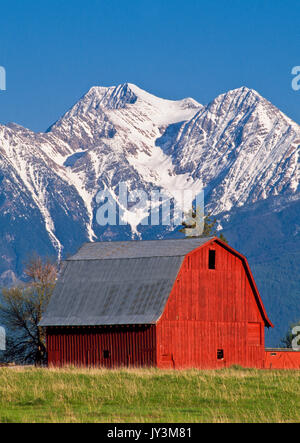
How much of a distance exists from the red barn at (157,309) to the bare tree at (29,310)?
9.99m

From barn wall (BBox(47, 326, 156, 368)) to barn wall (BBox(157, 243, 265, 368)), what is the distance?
80 cm

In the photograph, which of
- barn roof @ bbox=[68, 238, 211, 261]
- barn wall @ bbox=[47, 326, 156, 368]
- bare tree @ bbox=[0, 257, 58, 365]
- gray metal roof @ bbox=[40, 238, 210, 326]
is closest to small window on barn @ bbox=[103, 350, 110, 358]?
barn wall @ bbox=[47, 326, 156, 368]

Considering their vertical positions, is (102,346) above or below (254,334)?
below

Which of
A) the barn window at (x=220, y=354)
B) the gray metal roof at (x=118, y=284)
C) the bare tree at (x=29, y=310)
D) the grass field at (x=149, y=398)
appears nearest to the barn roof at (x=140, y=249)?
the gray metal roof at (x=118, y=284)

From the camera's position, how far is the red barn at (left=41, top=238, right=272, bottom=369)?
60.1 metres

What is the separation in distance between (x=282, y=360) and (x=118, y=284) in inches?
511

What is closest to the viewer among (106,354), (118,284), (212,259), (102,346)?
(106,354)

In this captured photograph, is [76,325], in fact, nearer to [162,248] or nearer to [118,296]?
[118,296]

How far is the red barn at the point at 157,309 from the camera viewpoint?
197 ft

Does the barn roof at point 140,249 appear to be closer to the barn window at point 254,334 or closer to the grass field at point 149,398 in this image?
the barn window at point 254,334

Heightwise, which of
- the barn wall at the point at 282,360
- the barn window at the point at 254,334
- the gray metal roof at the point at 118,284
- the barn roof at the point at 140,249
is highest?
the barn roof at the point at 140,249

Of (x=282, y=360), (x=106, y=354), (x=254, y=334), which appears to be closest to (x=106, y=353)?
(x=106, y=354)

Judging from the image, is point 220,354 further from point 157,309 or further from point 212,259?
point 157,309

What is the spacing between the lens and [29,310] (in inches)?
2938
